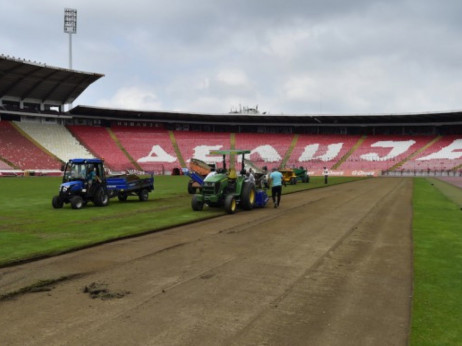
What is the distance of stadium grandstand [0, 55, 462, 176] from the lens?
5584cm

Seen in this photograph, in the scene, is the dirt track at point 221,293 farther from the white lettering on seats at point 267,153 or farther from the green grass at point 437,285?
the white lettering on seats at point 267,153

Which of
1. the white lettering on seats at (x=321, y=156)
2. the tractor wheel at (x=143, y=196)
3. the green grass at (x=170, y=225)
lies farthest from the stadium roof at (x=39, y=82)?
the green grass at (x=170, y=225)

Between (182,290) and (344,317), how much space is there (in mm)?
2288

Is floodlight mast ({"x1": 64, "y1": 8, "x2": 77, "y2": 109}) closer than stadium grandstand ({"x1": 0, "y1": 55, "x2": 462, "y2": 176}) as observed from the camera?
No

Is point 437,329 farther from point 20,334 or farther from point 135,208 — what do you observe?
point 135,208

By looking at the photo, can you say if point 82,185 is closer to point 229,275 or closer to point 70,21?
point 229,275

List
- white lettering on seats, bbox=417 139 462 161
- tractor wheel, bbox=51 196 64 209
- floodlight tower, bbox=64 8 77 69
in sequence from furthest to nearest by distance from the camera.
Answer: floodlight tower, bbox=64 8 77 69 < white lettering on seats, bbox=417 139 462 161 < tractor wheel, bbox=51 196 64 209

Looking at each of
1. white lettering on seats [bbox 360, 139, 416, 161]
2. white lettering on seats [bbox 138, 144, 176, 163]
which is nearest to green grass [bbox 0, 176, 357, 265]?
white lettering on seats [bbox 138, 144, 176, 163]

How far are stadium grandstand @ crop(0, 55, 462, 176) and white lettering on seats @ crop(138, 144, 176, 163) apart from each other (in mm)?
158

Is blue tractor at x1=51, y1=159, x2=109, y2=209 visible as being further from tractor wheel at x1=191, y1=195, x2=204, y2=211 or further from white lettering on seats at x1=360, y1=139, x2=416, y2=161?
white lettering on seats at x1=360, y1=139, x2=416, y2=161

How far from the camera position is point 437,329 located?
450 centimetres

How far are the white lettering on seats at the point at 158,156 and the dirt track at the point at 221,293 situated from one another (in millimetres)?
53962

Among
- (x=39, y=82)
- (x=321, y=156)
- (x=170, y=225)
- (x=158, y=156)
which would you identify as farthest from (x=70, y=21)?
(x=170, y=225)

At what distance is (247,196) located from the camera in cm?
1523
